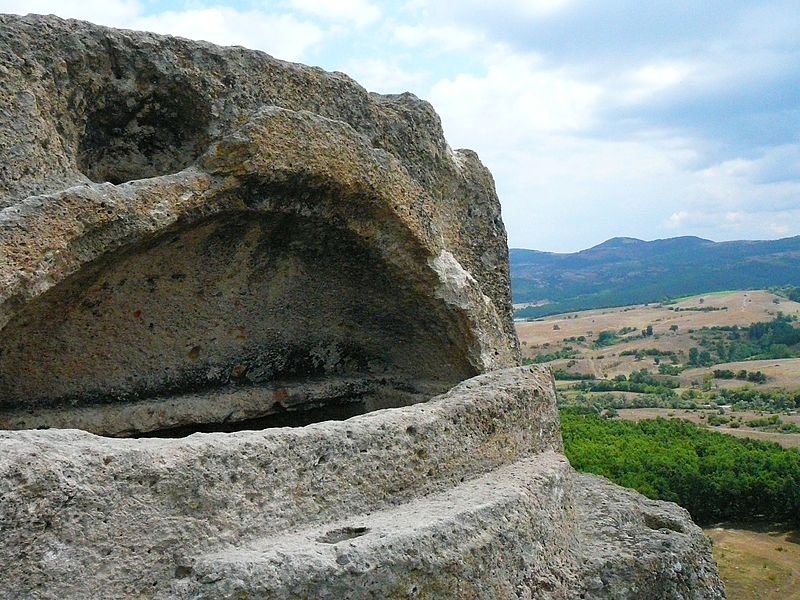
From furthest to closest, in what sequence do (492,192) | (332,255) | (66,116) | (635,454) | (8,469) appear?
(635,454)
(492,192)
(332,255)
(66,116)
(8,469)

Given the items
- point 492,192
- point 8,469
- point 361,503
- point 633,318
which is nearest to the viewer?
point 8,469

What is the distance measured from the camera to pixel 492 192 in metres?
5.14

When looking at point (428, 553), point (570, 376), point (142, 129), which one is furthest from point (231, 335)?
point (570, 376)

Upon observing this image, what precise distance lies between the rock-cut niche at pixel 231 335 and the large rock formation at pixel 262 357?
0.01 m

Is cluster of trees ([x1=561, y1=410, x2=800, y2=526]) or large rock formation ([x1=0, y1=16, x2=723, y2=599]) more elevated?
large rock formation ([x1=0, y1=16, x2=723, y2=599])

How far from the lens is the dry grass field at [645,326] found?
85625 mm

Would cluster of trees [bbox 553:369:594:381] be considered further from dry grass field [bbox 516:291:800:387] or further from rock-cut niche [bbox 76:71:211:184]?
rock-cut niche [bbox 76:71:211:184]

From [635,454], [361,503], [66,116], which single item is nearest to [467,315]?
[361,503]

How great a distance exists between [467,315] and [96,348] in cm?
Result: 191

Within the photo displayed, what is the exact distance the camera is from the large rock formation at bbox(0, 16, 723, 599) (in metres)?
2.67

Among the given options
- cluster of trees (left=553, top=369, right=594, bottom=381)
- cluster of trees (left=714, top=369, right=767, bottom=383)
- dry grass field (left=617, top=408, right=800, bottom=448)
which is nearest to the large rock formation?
dry grass field (left=617, top=408, right=800, bottom=448)

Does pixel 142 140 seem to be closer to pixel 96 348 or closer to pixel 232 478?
pixel 96 348

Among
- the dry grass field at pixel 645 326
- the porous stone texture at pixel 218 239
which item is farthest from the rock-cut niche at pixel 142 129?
the dry grass field at pixel 645 326

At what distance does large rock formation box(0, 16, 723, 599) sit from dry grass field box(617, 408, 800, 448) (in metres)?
44.7
